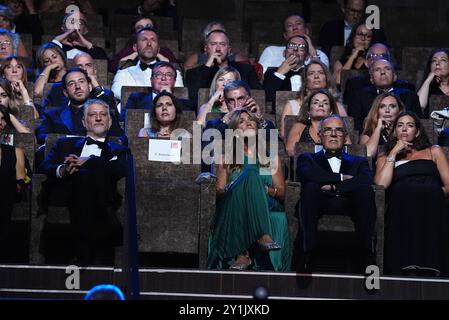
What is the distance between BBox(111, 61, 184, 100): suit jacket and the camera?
27.3 feet

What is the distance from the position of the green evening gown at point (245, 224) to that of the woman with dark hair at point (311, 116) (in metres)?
0.70

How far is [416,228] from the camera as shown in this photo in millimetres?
6711

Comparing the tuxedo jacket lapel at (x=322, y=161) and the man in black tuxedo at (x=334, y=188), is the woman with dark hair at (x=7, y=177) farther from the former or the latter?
the tuxedo jacket lapel at (x=322, y=161)

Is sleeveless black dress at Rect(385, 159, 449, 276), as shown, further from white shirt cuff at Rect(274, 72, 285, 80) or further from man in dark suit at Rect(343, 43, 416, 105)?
white shirt cuff at Rect(274, 72, 285, 80)

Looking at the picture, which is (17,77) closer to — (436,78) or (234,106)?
(234,106)

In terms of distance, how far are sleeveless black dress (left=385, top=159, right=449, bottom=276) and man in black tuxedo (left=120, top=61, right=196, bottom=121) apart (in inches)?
71.1

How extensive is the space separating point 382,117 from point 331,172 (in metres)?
0.89

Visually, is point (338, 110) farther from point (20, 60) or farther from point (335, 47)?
point (20, 60)

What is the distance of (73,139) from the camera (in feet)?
23.2

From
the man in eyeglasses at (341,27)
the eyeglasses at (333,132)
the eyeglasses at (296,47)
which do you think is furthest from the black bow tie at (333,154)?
the man in eyeglasses at (341,27)

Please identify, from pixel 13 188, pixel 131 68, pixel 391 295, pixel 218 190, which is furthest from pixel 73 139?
pixel 391 295

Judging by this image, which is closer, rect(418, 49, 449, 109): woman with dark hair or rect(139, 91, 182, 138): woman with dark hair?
rect(139, 91, 182, 138): woman with dark hair

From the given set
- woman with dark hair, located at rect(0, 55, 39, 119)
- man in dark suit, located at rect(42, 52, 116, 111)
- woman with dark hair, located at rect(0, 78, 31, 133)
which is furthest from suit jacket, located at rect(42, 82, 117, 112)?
woman with dark hair, located at rect(0, 78, 31, 133)

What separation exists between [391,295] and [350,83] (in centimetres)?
234
